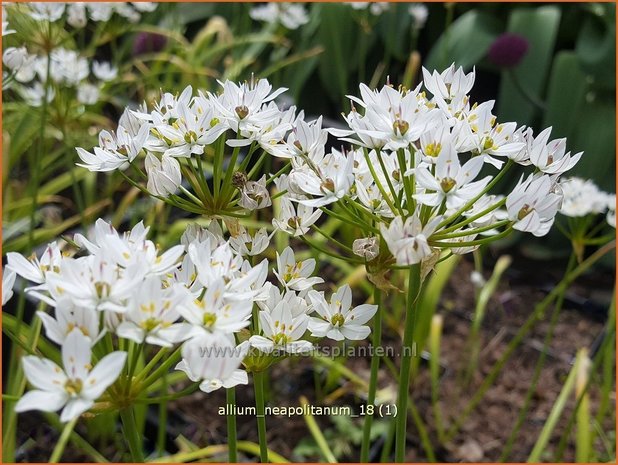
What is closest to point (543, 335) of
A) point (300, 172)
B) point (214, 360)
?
point (300, 172)

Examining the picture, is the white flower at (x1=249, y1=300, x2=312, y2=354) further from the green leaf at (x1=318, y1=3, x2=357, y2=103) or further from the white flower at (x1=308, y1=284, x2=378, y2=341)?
the green leaf at (x1=318, y1=3, x2=357, y2=103)

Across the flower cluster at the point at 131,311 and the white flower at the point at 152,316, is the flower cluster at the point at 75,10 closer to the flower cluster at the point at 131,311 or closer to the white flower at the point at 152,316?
the flower cluster at the point at 131,311

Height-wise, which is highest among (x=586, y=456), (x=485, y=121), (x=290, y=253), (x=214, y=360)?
(x=485, y=121)

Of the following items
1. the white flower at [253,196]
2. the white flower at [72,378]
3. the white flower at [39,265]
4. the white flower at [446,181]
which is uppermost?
the white flower at [253,196]

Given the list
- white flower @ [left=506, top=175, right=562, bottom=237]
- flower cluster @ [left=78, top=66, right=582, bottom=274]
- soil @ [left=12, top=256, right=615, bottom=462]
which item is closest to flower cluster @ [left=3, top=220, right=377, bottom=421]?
flower cluster @ [left=78, top=66, right=582, bottom=274]

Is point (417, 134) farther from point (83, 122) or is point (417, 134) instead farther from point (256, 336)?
point (83, 122)

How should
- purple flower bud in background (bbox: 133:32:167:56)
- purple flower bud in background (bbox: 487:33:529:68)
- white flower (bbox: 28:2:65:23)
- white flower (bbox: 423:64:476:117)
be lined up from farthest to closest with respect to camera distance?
purple flower bud in background (bbox: 133:32:167:56)
purple flower bud in background (bbox: 487:33:529:68)
white flower (bbox: 28:2:65:23)
white flower (bbox: 423:64:476:117)

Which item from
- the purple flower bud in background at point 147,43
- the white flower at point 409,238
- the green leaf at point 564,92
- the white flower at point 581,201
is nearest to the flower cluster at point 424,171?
the white flower at point 409,238
